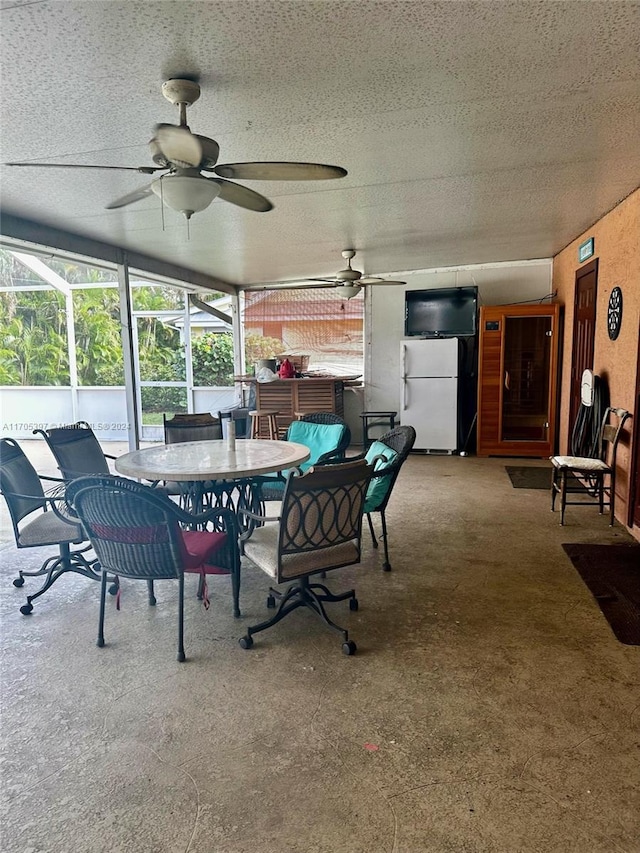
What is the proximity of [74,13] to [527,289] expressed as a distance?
675 cm

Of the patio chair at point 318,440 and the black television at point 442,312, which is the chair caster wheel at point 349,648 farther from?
the black television at point 442,312

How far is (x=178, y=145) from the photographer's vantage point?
2.02 m

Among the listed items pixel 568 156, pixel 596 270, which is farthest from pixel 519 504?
pixel 568 156

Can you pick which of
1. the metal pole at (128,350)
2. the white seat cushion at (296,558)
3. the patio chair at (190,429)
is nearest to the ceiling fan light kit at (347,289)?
the metal pole at (128,350)

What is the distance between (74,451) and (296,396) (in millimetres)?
4112

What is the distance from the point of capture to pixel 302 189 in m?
3.67

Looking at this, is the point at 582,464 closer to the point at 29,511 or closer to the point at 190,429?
the point at 190,429

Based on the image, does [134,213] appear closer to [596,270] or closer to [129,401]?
[129,401]

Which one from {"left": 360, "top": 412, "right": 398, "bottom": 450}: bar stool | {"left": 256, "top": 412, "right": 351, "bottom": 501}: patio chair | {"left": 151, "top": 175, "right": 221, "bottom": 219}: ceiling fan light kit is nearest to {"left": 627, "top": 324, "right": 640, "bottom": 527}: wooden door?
{"left": 256, "top": 412, "right": 351, "bottom": 501}: patio chair

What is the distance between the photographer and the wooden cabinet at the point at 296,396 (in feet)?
24.1

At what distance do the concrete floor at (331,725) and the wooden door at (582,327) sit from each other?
3.05m

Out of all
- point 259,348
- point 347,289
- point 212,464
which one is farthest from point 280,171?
point 259,348

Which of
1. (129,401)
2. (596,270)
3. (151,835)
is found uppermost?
(596,270)

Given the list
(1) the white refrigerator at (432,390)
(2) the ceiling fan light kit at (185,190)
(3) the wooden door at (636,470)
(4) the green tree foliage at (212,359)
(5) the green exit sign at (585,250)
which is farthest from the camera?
(4) the green tree foliage at (212,359)
